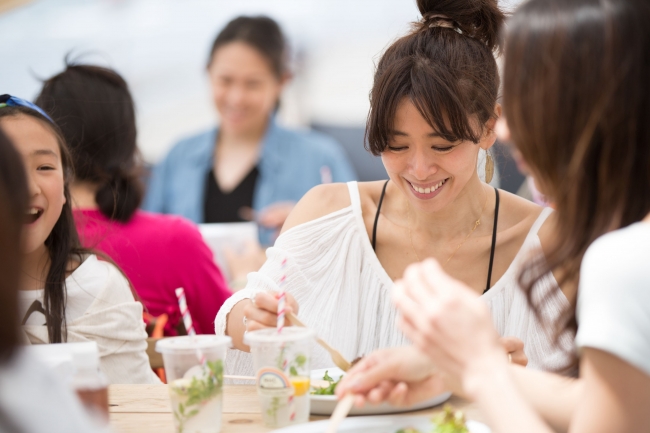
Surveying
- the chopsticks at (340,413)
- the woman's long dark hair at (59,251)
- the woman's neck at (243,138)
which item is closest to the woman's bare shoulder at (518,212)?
the chopsticks at (340,413)

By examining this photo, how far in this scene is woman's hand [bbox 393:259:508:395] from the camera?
902mm

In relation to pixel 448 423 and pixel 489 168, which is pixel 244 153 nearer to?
pixel 489 168

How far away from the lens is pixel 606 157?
0.94 metres

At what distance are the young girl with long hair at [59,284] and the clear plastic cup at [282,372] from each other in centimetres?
69

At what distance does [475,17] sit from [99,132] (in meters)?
1.25

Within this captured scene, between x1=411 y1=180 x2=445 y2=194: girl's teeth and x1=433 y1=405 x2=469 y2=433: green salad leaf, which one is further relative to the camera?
x1=411 y1=180 x2=445 y2=194: girl's teeth

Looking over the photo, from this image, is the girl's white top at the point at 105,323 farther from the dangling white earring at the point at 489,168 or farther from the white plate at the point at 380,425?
the dangling white earring at the point at 489,168

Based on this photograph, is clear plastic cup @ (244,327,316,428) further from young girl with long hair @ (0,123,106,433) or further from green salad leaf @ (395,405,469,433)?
young girl with long hair @ (0,123,106,433)

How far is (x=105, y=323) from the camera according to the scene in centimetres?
177

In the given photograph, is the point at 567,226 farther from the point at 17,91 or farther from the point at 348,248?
the point at 17,91

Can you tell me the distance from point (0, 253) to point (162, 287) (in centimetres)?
158

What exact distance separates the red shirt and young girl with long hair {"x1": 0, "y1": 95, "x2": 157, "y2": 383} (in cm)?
33

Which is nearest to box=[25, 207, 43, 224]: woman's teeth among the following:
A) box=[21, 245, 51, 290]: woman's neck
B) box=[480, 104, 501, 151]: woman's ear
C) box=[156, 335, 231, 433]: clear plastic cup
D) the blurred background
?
box=[21, 245, 51, 290]: woman's neck

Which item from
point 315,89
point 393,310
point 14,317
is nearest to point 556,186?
point 14,317
